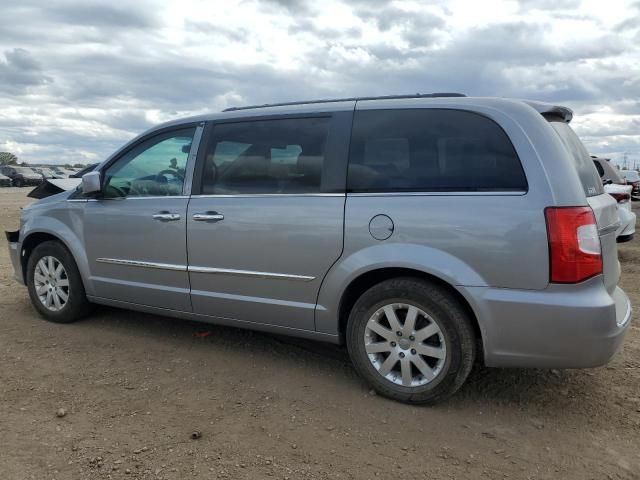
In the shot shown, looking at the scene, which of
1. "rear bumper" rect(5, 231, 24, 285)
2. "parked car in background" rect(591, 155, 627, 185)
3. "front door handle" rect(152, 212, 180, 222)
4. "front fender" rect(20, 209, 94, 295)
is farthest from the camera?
"parked car in background" rect(591, 155, 627, 185)

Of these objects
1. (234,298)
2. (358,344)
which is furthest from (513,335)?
(234,298)

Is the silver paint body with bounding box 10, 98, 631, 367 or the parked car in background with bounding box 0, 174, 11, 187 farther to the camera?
the parked car in background with bounding box 0, 174, 11, 187

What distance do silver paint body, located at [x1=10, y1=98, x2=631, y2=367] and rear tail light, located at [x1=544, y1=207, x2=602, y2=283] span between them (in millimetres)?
43

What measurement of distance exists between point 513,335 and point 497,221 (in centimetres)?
63

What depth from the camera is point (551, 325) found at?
2.88 meters

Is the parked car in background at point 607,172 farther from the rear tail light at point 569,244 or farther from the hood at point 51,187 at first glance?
the hood at point 51,187

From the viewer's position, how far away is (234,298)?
12.6 ft

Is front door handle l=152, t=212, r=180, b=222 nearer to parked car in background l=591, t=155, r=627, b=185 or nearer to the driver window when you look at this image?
the driver window

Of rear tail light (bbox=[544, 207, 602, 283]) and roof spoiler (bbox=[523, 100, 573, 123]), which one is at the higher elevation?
roof spoiler (bbox=[523, 100, 573, 123])

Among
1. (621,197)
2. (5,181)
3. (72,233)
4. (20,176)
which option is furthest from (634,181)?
(20,176)

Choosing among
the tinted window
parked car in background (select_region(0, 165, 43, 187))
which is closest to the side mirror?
the tinted window

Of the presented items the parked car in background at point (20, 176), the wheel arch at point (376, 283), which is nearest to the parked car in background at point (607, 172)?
the wheel arch at point (376, 283)

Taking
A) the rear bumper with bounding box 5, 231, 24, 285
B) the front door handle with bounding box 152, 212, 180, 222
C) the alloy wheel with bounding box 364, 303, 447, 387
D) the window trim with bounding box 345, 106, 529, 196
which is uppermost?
the window trim with bounding box 345, 106, 529, 196

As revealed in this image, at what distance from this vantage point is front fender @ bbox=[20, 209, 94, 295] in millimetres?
4613
